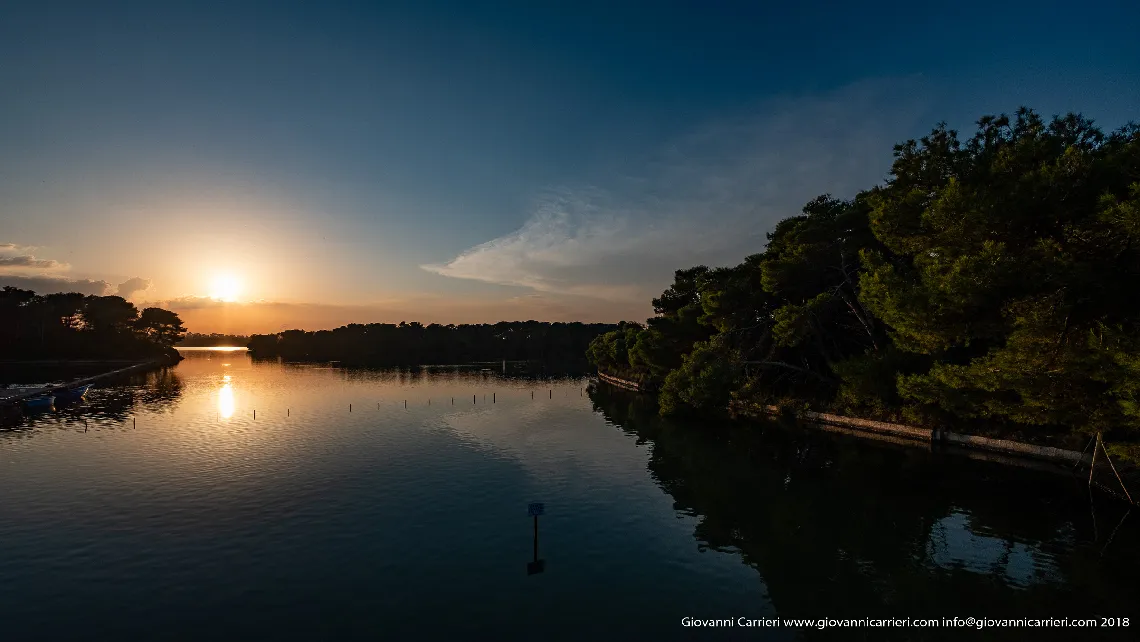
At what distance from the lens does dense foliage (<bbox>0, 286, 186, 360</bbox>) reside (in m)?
158

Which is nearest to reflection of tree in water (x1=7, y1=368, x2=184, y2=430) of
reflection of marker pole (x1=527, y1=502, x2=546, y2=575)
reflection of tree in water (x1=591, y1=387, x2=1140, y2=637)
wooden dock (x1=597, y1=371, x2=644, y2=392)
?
reflection of marker pole (x1=527, y1=502, x2=546, y2=575)

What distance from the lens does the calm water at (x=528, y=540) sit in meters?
17.9

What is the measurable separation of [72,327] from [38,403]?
142340 mm

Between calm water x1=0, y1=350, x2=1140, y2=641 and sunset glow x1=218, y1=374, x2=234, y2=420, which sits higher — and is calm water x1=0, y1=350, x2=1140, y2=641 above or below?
above

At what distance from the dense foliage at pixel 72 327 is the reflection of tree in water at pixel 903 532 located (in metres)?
210

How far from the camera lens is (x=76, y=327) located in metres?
175

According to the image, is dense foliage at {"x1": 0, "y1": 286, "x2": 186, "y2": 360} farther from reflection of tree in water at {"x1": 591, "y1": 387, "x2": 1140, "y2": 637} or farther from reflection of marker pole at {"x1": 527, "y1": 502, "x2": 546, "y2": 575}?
reflection of marker pole at {"x1": 527, "y1": 502, "x2": 546, "y2": 575}

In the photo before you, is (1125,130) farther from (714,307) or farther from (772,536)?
(772,536)

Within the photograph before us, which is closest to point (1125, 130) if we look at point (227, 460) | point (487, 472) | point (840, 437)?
point (840, 437)

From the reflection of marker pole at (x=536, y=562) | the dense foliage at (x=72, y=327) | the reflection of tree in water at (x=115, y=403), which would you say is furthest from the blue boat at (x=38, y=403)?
the dense foliage at (x=72, y=327)

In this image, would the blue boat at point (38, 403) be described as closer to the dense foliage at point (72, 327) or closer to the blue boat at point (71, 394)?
the blue boat at point (71, 394)

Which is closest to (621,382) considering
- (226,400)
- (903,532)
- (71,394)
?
(226,400)

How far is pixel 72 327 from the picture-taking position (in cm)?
17412

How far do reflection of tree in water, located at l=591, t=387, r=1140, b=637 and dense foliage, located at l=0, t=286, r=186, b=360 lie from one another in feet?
689
